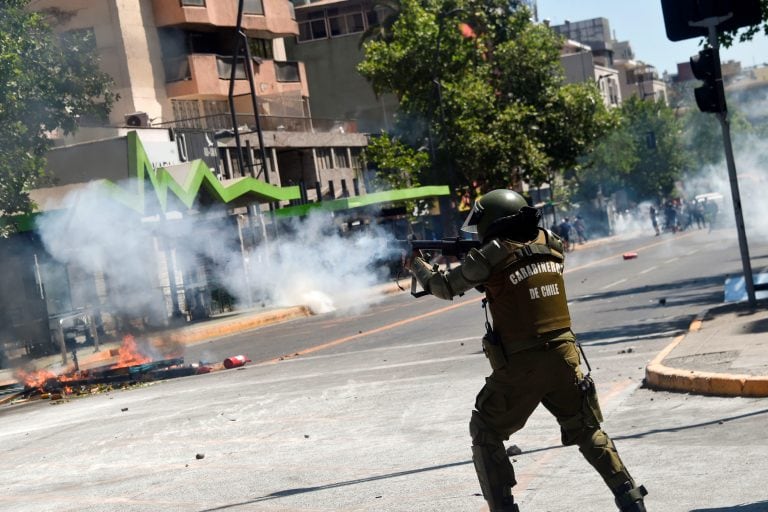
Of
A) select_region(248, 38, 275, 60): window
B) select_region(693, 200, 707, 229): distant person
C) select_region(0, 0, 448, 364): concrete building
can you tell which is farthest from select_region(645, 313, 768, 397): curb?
select_region(693, 200, 707, 229): distant person

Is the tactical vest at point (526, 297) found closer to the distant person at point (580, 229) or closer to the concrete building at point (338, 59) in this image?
the distant person at point (580, 229)

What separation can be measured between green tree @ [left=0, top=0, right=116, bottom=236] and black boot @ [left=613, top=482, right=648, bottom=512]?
18637 millimetres

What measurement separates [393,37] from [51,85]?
31757 mm

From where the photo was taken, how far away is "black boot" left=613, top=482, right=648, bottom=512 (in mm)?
5348

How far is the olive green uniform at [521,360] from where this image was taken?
5.51 m

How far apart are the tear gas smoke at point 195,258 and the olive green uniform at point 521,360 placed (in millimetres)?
19283

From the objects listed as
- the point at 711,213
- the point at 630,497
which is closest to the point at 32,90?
the point at 630,497

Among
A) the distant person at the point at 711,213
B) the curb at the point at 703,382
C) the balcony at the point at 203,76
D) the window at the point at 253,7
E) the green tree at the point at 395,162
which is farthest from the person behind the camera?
the distant person at the point at 711,213

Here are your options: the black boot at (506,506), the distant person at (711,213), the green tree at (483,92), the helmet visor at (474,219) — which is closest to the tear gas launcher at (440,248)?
the helmet visor at (474,219)

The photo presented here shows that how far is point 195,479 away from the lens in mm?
8227

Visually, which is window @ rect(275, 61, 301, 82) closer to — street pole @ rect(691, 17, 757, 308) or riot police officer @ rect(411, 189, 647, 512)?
street pole @ rect(691, 17, 757, 308)

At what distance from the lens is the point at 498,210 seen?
18.5ft

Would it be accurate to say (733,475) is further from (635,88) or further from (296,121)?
(635,88)

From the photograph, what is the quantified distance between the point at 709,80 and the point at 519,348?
8678 mm
